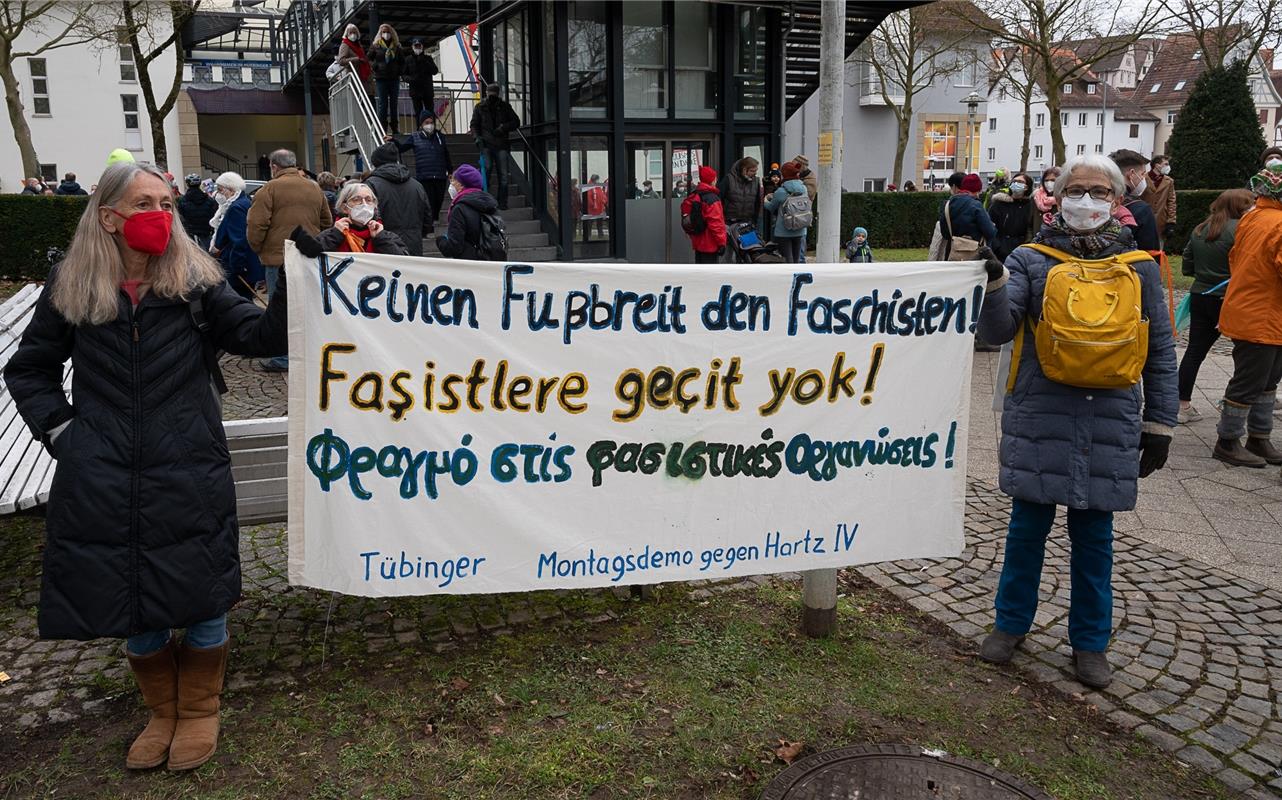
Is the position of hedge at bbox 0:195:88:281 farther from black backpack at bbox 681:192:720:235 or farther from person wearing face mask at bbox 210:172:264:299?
black backpack at bbox 681:192:720:235

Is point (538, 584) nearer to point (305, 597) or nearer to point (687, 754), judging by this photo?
point (687, 754)

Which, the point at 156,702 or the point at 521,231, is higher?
the point at 521,231

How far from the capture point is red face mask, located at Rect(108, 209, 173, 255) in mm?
2984

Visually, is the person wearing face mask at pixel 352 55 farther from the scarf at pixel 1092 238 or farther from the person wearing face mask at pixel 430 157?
the scarf at pixel 1092 238

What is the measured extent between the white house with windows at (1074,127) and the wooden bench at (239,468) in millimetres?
68470

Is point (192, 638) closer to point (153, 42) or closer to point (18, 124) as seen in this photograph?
point (18, 124)

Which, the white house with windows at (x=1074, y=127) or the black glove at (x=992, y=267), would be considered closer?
the black glove at (x=992, y=267)

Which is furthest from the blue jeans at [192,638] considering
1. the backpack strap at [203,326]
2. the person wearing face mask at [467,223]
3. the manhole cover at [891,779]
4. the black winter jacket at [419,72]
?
the black winter jacket at [419,72]

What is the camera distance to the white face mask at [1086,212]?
141 inches

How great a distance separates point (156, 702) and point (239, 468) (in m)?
1.15

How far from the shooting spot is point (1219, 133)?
2278 cm

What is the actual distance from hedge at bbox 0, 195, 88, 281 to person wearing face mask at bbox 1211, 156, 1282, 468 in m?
16.0

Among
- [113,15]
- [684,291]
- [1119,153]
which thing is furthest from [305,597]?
[113,15]

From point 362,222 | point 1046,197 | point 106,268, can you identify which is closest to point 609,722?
point 106,268
